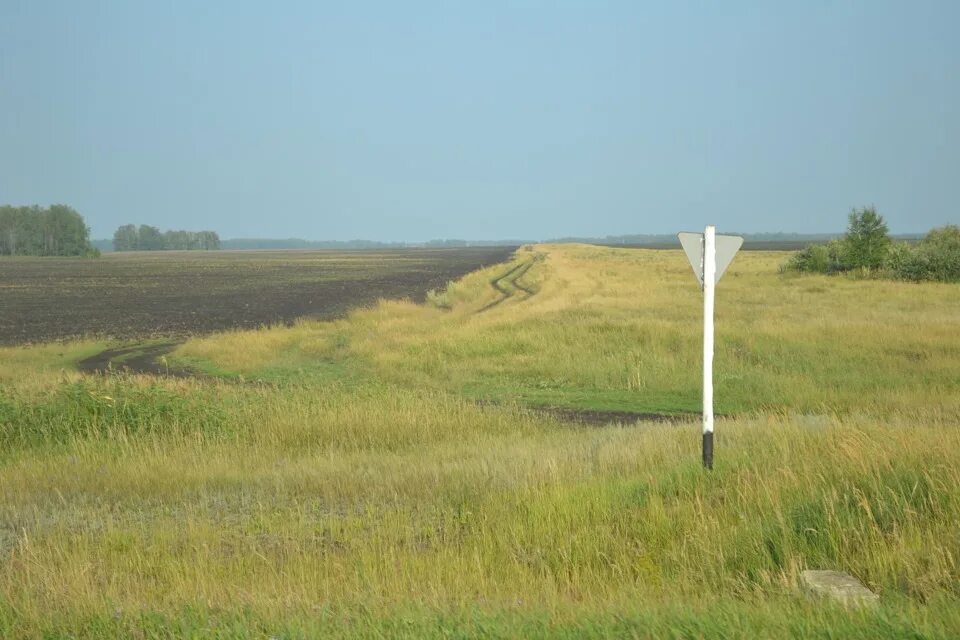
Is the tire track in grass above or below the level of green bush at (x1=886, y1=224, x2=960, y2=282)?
below

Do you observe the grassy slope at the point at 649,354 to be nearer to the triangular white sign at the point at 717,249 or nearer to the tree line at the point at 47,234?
the triangular white sign at the point at 717,249

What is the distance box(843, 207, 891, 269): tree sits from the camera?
169 ft

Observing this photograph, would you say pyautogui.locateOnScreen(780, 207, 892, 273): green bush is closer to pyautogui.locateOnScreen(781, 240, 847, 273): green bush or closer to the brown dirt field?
pyautogui.locateOnScreen(781, 240, 847, 273): green bush

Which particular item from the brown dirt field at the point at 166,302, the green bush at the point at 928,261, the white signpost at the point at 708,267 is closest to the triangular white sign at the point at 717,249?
the white signpost at the point at 708,267

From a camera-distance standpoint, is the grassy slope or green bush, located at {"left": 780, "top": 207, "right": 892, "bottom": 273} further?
green bush, located at {"left": 780, "top": 207, "right": 892, "bottom": 273}

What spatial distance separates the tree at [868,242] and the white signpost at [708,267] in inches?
1833

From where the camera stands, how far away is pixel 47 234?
163125 mm

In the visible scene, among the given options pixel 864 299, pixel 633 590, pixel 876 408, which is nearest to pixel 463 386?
pixel 876 408

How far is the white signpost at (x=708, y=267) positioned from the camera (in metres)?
8.91

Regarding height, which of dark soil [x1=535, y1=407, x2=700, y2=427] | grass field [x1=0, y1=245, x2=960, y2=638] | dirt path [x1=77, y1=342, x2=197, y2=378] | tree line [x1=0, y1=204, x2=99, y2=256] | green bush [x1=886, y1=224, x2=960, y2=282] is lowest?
dark soil [x1=535, y1=407, x2=700, y2=427]

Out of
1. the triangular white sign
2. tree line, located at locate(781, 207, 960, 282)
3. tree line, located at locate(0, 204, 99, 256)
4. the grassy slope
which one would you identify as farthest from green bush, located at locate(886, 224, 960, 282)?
tree line, located at locate(0, 204, 99, 256)

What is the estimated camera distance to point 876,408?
15219mm

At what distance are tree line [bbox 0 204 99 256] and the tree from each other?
463 ft

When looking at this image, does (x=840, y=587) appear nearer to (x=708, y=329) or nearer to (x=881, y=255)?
(x=708, y=329)
